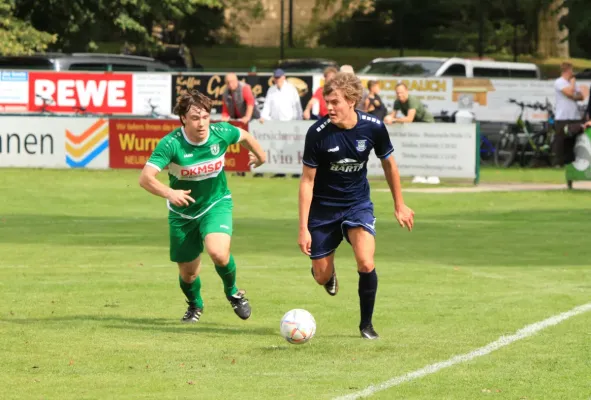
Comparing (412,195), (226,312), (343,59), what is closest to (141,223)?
(412,195)

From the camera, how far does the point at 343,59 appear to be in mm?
55938

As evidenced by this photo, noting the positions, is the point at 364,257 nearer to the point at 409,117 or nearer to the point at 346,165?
the point at 346,165

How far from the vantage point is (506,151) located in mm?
31891

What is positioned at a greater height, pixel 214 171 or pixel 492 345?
pixel 214 171

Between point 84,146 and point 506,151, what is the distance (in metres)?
9.47

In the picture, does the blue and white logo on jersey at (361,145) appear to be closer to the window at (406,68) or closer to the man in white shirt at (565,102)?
the man in white shirt at (565,102)

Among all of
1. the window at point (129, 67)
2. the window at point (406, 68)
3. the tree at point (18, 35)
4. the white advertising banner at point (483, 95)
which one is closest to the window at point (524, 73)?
the window at point (406, 68)

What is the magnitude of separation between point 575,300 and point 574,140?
507 inches

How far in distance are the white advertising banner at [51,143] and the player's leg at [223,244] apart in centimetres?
1836

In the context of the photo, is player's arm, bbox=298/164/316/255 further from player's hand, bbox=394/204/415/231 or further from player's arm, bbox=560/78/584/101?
A: player's arm, bbox=560/78/584/101

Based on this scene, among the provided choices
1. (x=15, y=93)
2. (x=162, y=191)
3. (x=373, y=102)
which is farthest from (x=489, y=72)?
(x=162, y=191)

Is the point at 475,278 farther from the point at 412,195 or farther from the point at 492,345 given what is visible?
the point at 412,195

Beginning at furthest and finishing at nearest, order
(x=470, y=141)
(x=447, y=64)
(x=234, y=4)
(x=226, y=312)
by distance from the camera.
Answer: (x=234, y=4) < (x=447, y=64) < (x=470, y=141) < (x=226, y=312)

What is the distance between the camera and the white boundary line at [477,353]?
7.93m
